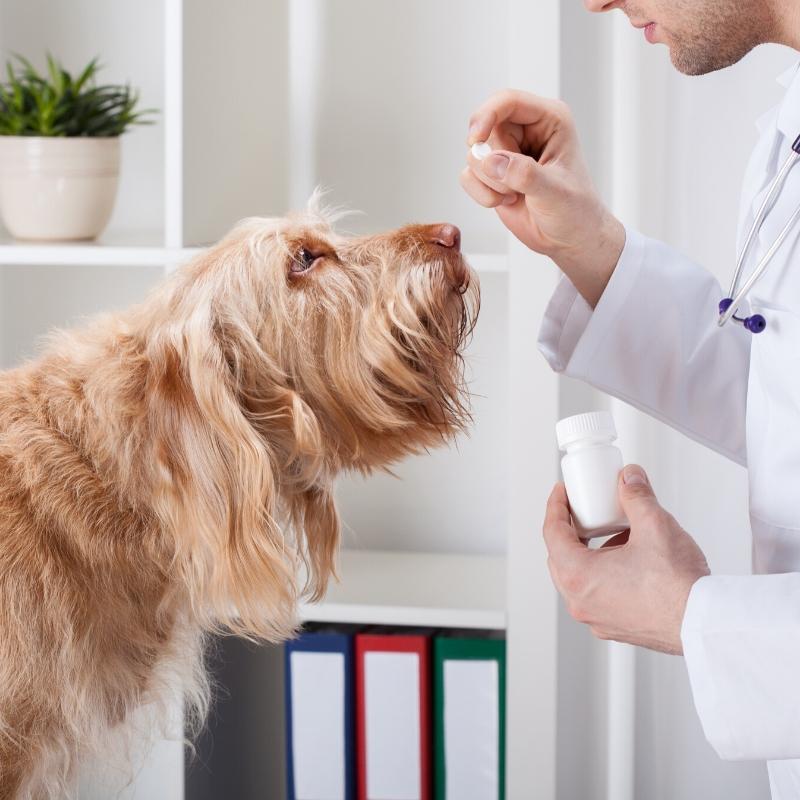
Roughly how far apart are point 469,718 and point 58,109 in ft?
3.58

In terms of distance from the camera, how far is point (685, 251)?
1.71 m

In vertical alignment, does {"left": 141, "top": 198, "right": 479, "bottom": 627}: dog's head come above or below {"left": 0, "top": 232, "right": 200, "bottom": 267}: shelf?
below

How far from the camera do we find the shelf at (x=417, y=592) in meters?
→ 1.62

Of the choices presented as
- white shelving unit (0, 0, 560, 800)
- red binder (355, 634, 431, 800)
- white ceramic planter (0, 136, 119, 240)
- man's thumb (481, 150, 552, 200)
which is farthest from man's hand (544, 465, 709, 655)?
white ceramic planter (0, 136, 119, 240)

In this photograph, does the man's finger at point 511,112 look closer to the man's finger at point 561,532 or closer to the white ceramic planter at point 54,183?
the man's finger at point 561,532

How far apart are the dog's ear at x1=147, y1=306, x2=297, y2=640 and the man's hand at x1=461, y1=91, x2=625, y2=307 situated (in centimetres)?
33

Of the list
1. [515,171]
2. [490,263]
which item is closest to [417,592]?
[490,263]

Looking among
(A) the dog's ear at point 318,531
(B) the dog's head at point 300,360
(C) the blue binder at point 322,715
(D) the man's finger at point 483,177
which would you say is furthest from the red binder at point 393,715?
(D) the man's finger at point 483,177

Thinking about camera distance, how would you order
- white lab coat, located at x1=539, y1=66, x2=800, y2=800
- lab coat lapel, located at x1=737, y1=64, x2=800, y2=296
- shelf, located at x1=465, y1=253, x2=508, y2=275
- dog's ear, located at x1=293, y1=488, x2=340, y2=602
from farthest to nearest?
shelf, located at x1=465, y1=253, x2=508, y2=275 → dog's ear, located at x1=293, y1=488, x2=340, y2=602 → lab coat lapel, located at x1=737, y1=64, x2=800, y2=296 → white lab coat, located at x1=539, y1=66, x2=800, y2=800

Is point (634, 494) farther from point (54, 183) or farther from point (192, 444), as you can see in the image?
point (54, 183)

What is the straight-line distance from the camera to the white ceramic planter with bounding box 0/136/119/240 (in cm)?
172

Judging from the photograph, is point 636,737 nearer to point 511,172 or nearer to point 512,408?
point 512,408

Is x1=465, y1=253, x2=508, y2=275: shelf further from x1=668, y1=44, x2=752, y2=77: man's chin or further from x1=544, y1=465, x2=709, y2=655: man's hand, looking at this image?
x1=544, y1=465, x2=709, y2=655: man's hand

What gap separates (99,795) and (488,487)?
0.80 meters
